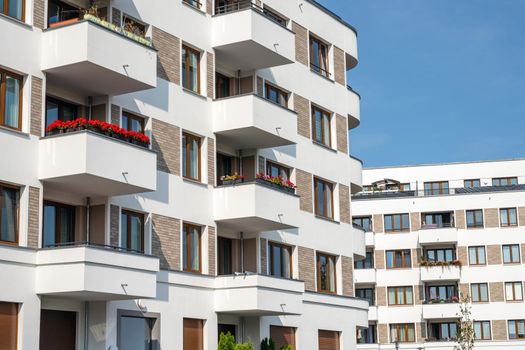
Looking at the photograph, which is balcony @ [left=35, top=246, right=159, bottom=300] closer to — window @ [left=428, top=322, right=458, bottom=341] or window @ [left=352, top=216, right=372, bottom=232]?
window @ [left=428, top=322, right=458, bottom=341]

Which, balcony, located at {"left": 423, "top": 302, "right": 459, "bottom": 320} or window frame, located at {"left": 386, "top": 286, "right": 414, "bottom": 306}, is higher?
A: window frame, located at {"left": 386, "top": 286, "right": 414, "bottom": 306}

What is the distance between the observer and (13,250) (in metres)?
23.8

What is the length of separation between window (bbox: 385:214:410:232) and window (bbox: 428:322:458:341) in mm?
7215

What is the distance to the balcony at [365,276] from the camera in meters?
68.2

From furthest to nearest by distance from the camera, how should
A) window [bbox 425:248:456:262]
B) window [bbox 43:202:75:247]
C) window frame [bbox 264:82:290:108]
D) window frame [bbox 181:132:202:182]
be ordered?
window [bbox 425:248:456:262]
window frame [bbox 264:82:290:108]
window frame [bbox 181:132:202:182]
window [bbox 43:202:75:247]

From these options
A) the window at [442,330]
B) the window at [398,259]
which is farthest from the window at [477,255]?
the window at [442,330]

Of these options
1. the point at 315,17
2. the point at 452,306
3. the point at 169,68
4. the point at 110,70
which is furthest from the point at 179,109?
the point at 452,306

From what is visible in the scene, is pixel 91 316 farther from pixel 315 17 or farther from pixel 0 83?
pixel 315 17

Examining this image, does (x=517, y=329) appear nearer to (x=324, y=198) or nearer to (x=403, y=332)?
(x=403, y=332)

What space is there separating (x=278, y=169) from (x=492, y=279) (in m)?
35.2

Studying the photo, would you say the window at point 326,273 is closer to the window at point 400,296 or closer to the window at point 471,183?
the window at point 400,296

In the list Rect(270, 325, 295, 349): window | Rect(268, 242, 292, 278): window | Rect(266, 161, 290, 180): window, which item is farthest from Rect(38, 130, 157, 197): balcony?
Rect(270, 325, 295, 349): window

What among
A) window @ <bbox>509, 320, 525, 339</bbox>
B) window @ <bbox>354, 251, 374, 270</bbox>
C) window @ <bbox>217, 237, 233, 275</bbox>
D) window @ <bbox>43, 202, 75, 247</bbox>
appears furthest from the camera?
window @ <bbox>354, 251, 374, 270</bbox>

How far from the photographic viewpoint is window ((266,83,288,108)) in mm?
36625
